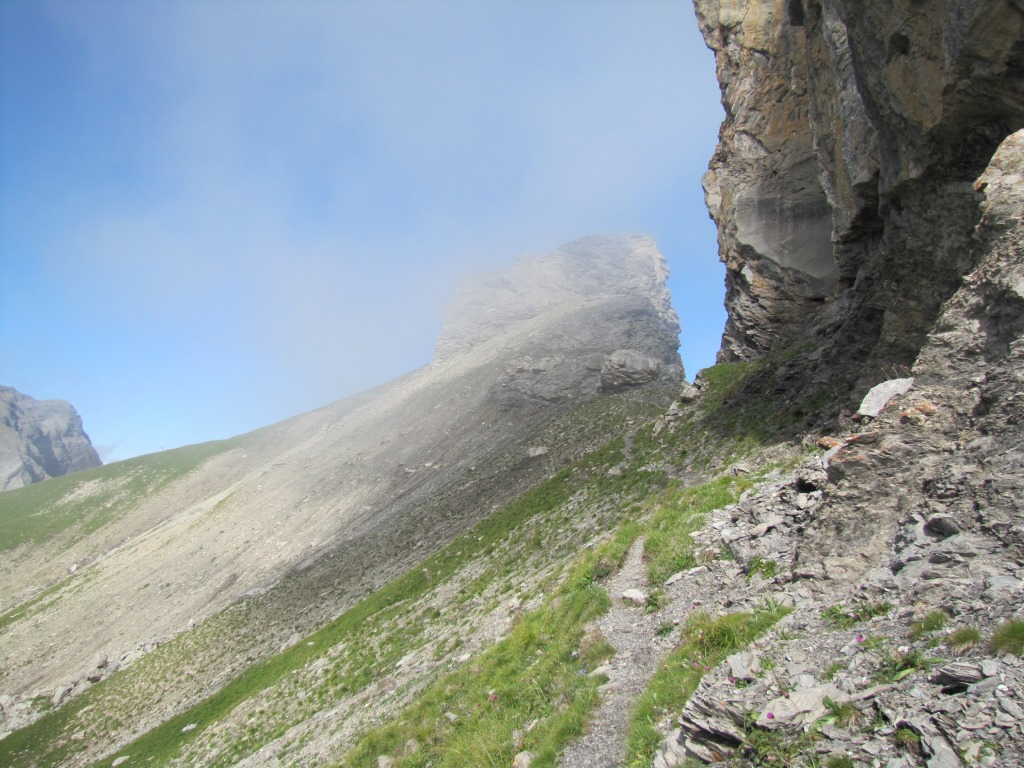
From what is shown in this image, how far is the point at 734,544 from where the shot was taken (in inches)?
482

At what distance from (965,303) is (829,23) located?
1799 centimetres

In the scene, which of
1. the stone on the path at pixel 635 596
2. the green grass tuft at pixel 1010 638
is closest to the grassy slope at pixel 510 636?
the stone on the path at pixel 635 596

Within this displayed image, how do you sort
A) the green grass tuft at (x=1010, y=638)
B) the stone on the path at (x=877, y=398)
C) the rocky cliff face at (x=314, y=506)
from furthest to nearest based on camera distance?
the rocky cliff face at (x=314, y=506) → the stone on the path at (x=877, y=398) → the green grass tuft at (x=1010, y=638)

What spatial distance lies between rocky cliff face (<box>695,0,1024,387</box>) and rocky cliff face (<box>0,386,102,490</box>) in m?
181

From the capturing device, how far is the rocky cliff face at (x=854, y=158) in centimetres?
1393

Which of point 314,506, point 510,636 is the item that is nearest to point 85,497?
point 314,506

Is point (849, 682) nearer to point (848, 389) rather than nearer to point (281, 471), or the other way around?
point (848, 389)

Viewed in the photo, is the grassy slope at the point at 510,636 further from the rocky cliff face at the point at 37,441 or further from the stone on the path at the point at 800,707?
the rocky cliff face at the point at 37,441

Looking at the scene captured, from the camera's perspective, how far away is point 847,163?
22703mm

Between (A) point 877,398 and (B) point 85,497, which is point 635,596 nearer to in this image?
(A) point 877,398

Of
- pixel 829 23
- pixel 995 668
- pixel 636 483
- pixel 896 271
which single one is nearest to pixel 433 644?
pixel 636 483

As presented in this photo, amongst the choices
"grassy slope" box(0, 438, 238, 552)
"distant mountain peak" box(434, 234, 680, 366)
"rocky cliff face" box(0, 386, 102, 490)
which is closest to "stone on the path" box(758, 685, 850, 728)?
"distant mountain peak" box(434, 234, 680, 366)

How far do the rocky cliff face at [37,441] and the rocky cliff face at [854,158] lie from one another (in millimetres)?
181050

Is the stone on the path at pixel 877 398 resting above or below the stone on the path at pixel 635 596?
above
